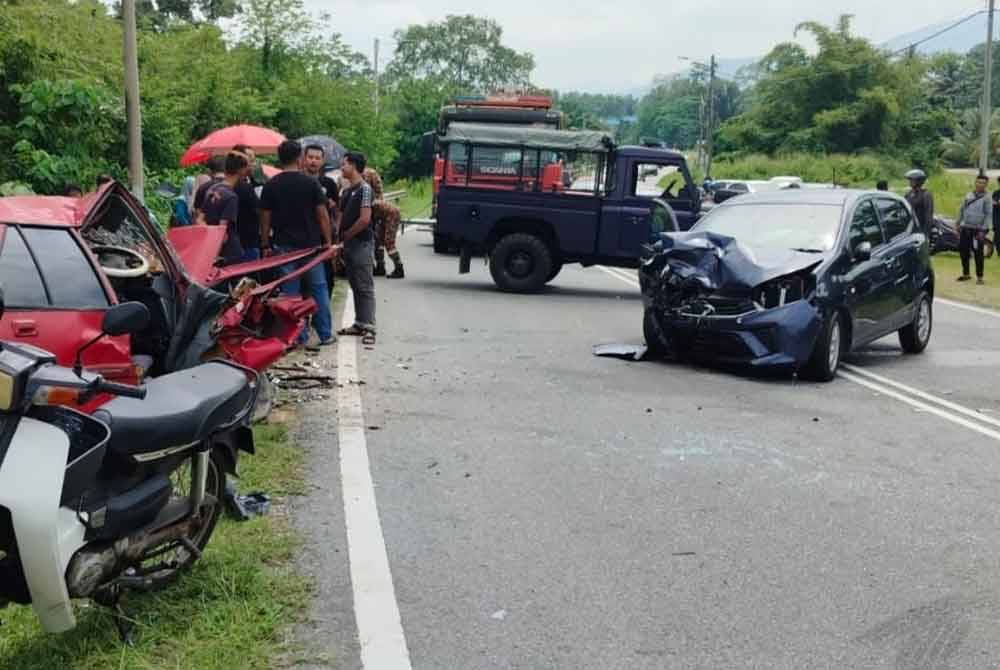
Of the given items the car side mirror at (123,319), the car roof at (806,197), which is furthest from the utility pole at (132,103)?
the car side mirror at (123,319)

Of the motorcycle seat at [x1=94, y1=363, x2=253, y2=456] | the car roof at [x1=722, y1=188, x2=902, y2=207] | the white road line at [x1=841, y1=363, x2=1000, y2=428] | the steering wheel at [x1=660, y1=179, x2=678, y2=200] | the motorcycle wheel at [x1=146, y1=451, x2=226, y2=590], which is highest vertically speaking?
the car roof at [x1=722, y1=188, x2=902, y2=207]

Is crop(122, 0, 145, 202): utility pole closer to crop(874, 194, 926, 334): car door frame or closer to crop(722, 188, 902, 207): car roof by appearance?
crop(722, 188, 902, 207): car roof

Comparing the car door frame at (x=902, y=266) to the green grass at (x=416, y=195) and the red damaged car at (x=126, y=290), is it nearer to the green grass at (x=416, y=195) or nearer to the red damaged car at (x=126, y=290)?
the red damaged car at (x=126, y=290)

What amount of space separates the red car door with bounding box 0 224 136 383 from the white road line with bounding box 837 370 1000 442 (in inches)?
232

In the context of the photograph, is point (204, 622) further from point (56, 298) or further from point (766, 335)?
point (766, 335)

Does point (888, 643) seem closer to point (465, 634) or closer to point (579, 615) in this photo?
point (579, 615)

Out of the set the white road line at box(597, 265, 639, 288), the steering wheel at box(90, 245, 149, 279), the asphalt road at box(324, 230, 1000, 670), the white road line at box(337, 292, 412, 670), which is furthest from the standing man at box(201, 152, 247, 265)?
the white road line at box(597, 265, 639, 288)

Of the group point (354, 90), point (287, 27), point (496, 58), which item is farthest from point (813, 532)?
point (496, 58)

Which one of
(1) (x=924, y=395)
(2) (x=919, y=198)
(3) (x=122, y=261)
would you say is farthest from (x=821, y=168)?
(3) (x=122, y=261)

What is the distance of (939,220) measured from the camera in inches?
1118

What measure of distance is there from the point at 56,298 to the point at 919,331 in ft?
31.3

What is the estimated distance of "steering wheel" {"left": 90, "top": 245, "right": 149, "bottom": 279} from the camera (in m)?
6.68

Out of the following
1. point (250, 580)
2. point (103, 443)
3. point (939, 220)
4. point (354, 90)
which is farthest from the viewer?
point (354, 90)

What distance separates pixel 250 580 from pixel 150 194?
1367cm
